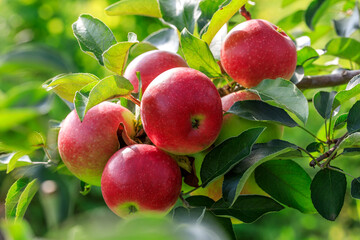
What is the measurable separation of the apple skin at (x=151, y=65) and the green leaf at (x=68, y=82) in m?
0.06

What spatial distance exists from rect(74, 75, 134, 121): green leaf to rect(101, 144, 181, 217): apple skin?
76 millimetres

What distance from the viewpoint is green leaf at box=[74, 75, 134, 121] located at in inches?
21.8

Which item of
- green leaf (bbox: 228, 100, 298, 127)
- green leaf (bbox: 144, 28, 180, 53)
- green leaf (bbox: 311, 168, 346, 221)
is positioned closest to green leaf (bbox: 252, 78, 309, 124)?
green leaf (bbox: 228, 100, 298, 127)

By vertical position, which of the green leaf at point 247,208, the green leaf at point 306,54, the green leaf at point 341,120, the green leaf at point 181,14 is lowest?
the green leaf at point 247,208

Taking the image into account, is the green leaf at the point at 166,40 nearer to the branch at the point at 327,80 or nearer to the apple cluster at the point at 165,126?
the apple cluster at the point at 165,126

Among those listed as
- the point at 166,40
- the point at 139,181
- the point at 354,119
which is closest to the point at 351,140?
the point at 354,119

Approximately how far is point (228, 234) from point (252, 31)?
290 millimetres

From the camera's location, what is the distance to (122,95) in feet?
2.05

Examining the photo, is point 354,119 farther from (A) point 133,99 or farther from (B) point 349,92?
(A) point 133,99

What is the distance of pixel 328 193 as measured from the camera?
2.08 feet

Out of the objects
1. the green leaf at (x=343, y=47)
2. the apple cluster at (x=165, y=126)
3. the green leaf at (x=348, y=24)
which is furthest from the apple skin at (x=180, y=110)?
the green leaf at (x=348, y=24)

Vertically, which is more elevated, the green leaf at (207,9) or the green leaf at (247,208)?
the green leaf at (207,9)

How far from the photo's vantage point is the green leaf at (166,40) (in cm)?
81

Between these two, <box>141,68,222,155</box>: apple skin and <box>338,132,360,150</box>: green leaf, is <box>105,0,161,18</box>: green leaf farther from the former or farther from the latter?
<box>338,132,360,150</box>: green leaf
